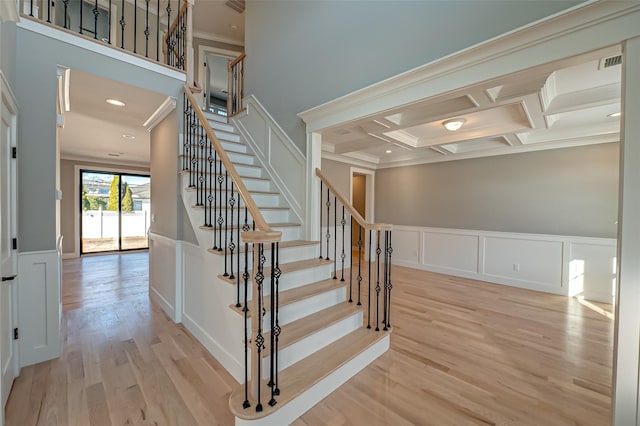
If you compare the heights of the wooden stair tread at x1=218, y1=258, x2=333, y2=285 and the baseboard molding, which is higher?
the wooden stair tread at x1=218, y1=258, x2=333, y2=285

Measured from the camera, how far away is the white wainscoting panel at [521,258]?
12.8 feet

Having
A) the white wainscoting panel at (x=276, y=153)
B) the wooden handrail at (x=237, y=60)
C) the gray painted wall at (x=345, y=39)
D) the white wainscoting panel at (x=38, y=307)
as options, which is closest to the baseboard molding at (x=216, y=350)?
the white wainscoting panel at (x=38, y=307)

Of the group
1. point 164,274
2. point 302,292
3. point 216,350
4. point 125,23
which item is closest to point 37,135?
point 164,274

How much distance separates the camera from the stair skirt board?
61.7 inches

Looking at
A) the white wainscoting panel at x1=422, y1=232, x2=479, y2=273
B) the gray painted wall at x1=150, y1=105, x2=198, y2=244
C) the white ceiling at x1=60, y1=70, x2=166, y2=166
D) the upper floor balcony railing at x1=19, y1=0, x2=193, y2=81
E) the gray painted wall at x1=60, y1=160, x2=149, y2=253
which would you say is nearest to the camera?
the white ceiling at x1=60, y1=70, x2=166, y2=166

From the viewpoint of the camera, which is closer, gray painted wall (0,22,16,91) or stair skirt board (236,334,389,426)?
stair skirt board (236,334,389,426)

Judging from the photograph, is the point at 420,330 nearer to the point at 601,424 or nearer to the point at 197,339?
the point at 601,424

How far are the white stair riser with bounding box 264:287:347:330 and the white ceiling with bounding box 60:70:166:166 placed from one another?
275 cm

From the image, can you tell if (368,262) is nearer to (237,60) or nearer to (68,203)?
(237,60)

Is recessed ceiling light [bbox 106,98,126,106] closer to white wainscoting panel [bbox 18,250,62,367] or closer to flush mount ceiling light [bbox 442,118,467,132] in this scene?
white wainscoting panel [bbox 18,250,62,367]

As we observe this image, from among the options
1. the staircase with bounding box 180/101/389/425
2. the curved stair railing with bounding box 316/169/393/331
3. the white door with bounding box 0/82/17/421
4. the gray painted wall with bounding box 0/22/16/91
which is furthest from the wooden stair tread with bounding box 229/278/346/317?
the gray painted wall with bounding box 0/22/16/91

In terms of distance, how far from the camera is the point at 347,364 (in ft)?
6.76

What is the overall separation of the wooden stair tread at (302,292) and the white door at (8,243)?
1507mm

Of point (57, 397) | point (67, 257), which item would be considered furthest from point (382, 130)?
point (67, 257)
